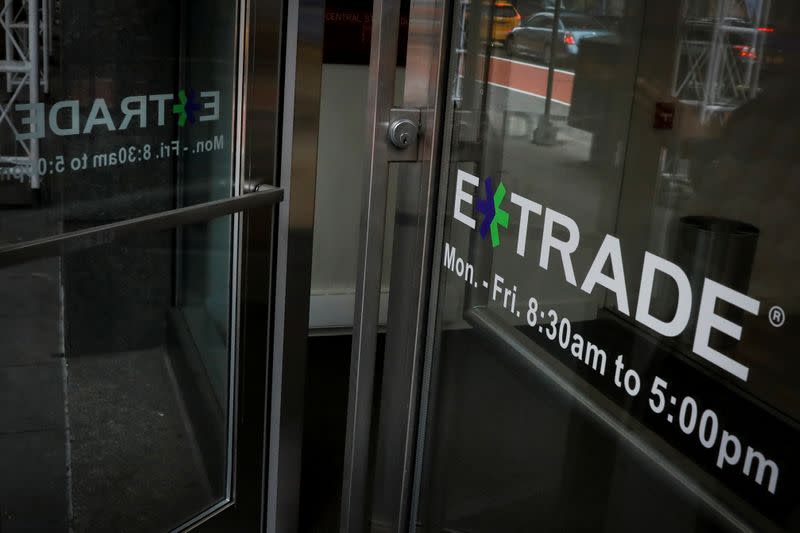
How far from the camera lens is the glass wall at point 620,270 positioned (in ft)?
2.86

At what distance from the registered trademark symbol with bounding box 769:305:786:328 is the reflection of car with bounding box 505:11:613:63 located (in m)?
0.39

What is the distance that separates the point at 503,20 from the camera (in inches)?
50.6

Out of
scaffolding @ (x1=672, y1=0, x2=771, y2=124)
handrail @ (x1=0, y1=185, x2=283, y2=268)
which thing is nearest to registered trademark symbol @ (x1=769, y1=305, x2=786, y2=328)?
scaffolding @ (x1=672, y1=0, x2=771, y2=124)

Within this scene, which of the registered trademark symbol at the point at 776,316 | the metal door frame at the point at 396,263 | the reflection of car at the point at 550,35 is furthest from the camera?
the metal door frame at the point at 396,263

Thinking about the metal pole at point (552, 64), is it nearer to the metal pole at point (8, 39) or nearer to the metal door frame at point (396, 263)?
the metal door frame at point (396, 263)

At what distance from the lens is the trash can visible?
88cm

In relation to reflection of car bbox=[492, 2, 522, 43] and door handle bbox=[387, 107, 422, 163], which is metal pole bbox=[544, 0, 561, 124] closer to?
reflection of car bbox=[492, 2, 522, 43]

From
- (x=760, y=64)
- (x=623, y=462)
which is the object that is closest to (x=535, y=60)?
(x=760, y=64)

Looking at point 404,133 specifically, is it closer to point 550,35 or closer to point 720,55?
point 550,35

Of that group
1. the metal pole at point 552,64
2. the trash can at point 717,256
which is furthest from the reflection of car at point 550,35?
the trash can at point 717,256

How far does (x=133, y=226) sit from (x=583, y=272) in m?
1.11

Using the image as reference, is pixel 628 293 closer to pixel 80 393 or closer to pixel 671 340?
pixel 671 340

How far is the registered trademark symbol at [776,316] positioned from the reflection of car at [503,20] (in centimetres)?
58

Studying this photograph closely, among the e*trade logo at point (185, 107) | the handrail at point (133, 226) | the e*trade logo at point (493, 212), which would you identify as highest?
the e*trade logo at point (185, 107)
